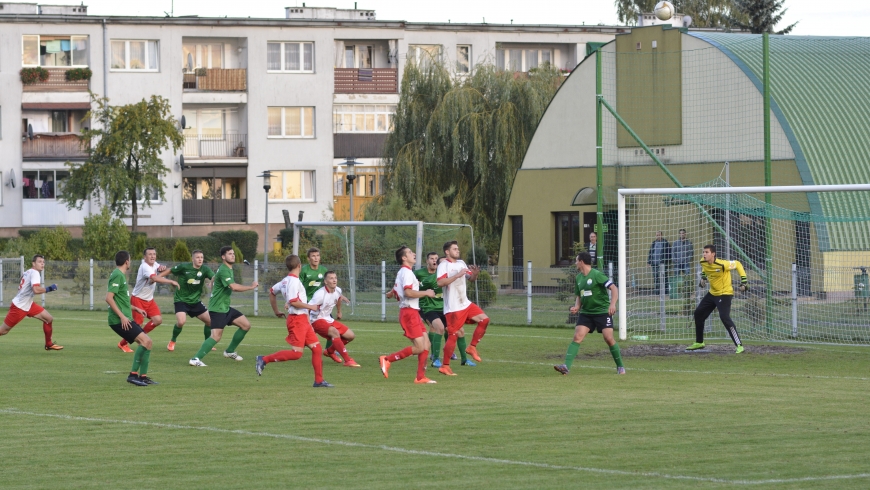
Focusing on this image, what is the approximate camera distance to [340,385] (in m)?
14.1

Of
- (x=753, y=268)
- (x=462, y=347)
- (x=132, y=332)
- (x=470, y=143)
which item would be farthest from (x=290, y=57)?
(x=132, y=332)

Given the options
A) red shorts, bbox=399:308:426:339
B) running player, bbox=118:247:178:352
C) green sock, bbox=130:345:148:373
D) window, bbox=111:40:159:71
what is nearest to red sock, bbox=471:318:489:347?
red shorts, bbox=399:308:426:339

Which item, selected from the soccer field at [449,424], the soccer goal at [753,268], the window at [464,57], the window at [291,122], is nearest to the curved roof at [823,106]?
the soccer goal at [753,268]

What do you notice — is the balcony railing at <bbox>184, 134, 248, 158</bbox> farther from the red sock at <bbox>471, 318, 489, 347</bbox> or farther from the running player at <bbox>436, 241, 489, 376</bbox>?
the running player at <bbox>436, 241, 489, 376</bbox>

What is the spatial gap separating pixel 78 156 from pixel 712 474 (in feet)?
158

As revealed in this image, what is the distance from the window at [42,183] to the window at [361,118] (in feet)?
44.0

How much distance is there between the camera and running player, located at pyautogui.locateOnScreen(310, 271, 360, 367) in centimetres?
1570

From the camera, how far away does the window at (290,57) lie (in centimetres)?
5359

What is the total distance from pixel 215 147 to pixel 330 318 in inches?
1529

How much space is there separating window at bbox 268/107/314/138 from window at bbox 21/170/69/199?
10197 millimetres

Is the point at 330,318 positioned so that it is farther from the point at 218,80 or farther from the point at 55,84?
the point at 55,84

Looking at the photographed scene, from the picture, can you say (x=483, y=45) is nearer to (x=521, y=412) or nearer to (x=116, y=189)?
(x=116, y=189)

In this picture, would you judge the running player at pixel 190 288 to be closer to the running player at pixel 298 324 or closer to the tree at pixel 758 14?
the running player at pixel 298 324

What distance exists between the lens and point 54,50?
2031 inches
